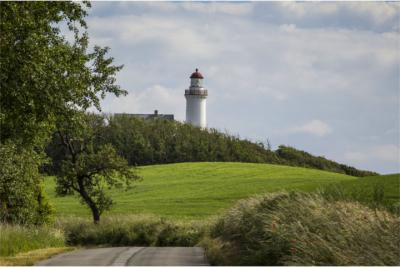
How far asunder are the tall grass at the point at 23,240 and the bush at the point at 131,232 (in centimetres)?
817

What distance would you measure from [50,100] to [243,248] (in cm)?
801

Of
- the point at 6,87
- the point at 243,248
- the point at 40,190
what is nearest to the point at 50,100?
the point at 6,87

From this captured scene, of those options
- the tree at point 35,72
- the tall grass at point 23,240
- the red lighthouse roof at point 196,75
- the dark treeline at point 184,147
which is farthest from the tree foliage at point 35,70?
the red lighthouse roof at point 196,75

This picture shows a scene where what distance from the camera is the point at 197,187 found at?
78.2m

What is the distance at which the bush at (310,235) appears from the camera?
1747cm

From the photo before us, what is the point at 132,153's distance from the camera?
376 ft

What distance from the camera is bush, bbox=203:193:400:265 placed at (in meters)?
17.5

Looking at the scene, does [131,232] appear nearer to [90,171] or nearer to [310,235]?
[90,171]

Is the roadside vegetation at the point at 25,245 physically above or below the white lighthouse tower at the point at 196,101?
below

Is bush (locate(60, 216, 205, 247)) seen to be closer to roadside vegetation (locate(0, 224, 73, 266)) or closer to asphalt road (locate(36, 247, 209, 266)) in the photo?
roadside vegetation (locate(0, 224, 73, 266))

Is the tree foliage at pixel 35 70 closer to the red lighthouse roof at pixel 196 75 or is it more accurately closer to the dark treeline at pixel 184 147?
the dark treeline at pixel 184 147

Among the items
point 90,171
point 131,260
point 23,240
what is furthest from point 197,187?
point 131,260

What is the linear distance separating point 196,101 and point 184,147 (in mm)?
21212

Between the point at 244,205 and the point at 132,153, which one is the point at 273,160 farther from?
the point at 244,205
